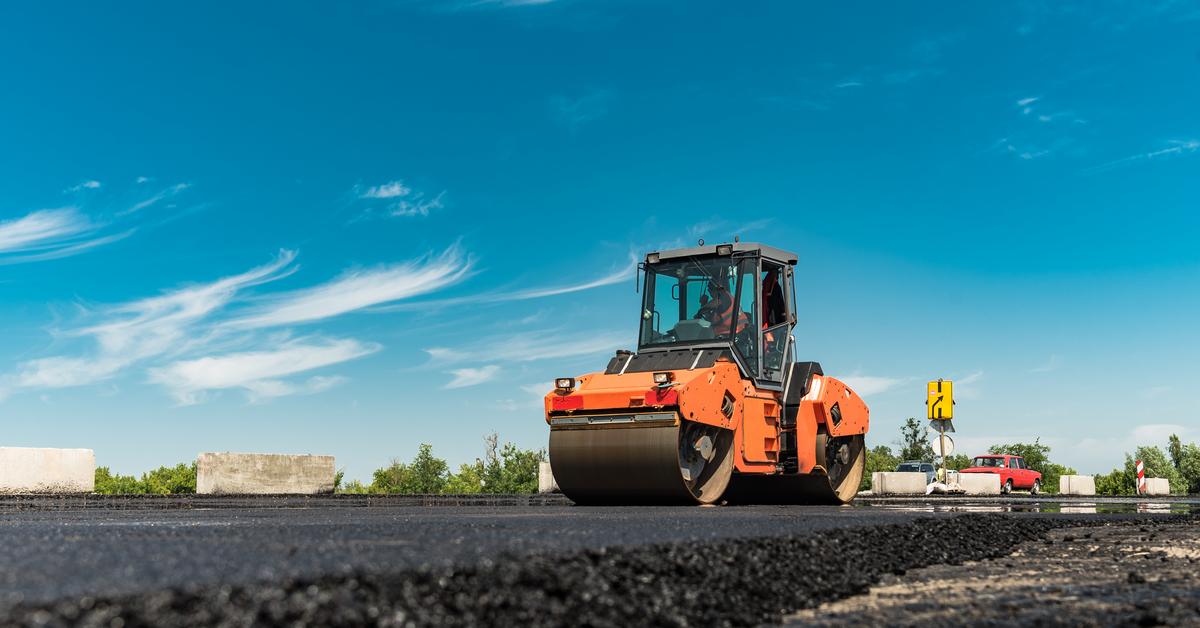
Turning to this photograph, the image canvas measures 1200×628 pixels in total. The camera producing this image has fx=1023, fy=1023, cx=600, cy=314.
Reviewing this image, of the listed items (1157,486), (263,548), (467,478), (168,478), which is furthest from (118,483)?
(1157,486)

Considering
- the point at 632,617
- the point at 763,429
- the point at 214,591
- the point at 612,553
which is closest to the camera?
the point at 214,591

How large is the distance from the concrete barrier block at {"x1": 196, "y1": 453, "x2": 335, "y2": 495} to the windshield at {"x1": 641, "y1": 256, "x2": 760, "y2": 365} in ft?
23.7

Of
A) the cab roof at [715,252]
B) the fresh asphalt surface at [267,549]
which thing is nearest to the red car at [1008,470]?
the cab roof at [715,252]

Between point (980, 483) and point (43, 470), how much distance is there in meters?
25.0

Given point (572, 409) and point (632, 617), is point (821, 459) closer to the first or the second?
point (572, 409)

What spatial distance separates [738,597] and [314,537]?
2.03 m

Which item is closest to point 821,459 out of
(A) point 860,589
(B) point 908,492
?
(A) point 860,589

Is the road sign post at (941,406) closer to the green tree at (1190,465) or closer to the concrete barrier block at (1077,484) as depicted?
the concrete barrier block at (1077,484)

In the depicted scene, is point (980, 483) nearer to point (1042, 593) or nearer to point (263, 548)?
point (1042, 593)

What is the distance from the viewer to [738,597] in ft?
14.4

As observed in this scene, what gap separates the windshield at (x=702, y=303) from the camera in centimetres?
1269

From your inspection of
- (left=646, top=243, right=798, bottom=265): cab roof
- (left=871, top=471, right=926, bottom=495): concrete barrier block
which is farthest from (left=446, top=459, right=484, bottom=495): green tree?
(left=646, top=243, right=798, bottom=265): cab roof

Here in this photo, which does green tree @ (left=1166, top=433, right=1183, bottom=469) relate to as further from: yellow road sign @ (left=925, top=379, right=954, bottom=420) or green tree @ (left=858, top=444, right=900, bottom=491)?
yellow road sign @ (left=925, top=379, right=954, bottom=420)

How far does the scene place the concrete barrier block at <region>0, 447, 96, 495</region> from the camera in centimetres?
1454
